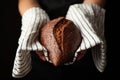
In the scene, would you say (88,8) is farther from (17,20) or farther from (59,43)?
(17,20)

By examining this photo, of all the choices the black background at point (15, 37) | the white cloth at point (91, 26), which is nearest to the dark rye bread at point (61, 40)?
the white cloth at point (91, 26)

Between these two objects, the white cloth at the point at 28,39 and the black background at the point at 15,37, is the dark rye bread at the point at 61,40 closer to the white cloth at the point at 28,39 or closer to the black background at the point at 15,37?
the white cloth at the point at 28,39

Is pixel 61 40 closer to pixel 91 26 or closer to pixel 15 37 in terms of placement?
pixel 91 26

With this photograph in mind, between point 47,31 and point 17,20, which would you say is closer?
point 47,31

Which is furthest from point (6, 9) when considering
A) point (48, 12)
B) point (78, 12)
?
point (78, 12)

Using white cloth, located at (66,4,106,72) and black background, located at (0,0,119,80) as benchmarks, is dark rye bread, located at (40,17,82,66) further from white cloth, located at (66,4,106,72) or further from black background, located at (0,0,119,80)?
black background, located at (0,0,119,80)

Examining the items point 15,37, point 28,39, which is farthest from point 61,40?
point 15,37
